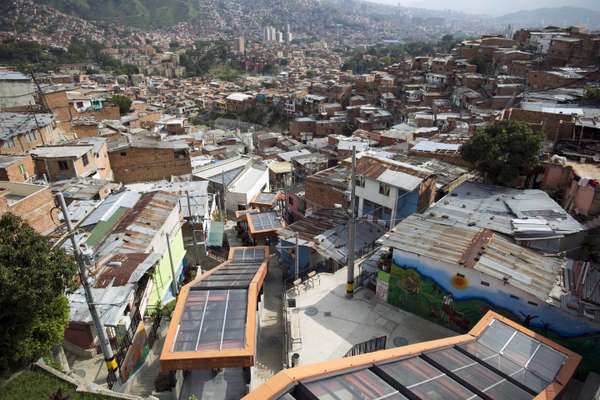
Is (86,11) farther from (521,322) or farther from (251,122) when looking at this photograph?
(521,322)

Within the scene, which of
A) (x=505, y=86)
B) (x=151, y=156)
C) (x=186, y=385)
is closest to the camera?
(x=186, y=385)

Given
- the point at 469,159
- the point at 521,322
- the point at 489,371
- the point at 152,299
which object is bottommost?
the point at 152,299

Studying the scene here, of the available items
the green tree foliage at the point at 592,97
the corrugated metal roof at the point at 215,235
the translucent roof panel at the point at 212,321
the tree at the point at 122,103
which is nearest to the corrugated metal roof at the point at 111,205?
the corrugated metal roof at the point at 215,235

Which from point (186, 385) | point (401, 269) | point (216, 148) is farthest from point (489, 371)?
point (216, 148)

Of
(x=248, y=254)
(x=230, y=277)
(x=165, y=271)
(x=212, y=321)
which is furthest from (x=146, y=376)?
(x=248, y=254)

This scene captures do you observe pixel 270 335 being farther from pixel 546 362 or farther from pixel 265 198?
pixel 265 198

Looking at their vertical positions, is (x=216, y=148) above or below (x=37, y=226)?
below
